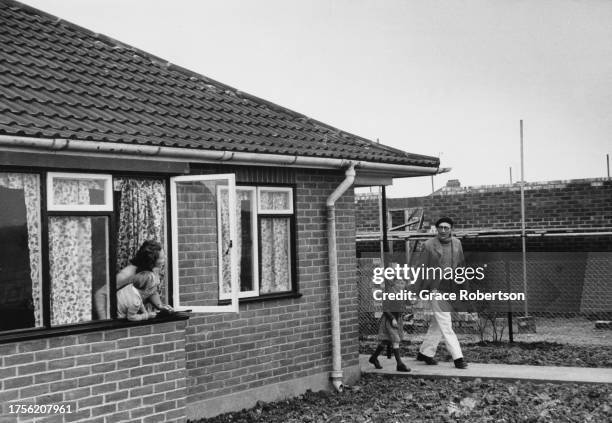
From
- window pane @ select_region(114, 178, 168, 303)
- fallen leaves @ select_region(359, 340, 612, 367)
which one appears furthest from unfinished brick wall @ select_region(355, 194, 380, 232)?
window pane @ select_region(114, 178, 168, 303)

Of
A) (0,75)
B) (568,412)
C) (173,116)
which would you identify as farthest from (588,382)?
(0,75)

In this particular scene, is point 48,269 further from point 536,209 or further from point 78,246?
point 536,209

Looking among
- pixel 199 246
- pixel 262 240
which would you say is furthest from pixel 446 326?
pixel 199 246

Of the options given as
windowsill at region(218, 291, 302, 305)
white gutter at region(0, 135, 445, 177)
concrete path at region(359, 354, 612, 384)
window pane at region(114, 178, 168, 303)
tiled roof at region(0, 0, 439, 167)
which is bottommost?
concrete path at region(359, 354, 612, 384)

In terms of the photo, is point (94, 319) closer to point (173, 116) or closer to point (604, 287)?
point (173, 116)

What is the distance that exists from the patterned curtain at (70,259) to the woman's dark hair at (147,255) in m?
0.49

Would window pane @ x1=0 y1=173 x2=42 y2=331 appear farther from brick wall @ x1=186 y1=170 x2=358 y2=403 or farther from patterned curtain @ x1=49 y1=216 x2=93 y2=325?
brick wall @ x1=186 y1=170 x2=358 y2=403

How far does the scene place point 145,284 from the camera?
8242 mm

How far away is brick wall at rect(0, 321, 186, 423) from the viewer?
702 centimetres

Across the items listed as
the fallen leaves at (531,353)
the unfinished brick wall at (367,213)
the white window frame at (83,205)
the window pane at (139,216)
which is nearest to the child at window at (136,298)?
the window pane at (139,216)

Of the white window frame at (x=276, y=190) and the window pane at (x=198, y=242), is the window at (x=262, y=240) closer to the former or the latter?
the white window frame at (x=276, y=190)

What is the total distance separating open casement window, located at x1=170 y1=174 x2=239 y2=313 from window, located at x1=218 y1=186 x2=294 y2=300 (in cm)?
25

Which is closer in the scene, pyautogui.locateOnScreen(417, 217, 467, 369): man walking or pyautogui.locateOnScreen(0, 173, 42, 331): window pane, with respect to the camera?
pyautogui.locateOnScreen(0, 173, 42, 331): window pane

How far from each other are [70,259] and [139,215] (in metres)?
0.99
